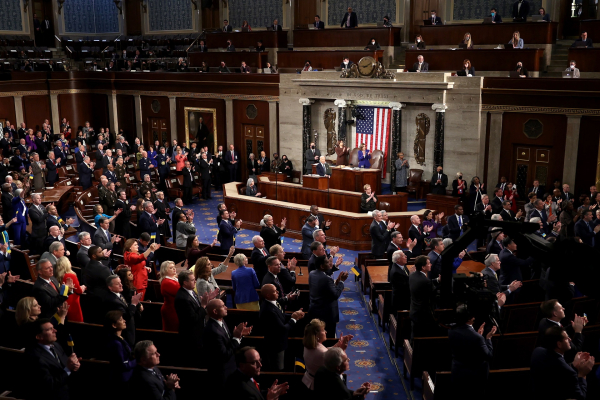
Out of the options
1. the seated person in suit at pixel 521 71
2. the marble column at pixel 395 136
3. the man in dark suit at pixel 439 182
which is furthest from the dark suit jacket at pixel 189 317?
the seated person in suit at pixel 521 71

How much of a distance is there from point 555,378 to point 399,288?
313cm

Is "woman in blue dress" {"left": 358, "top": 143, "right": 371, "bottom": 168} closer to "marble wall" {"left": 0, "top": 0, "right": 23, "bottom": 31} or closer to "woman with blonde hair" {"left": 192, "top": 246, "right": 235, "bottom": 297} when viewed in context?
"woman with blonde hair" {"left": 192, "top": 246, "right": 235, "bottom": 297}

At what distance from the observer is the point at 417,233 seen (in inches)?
403

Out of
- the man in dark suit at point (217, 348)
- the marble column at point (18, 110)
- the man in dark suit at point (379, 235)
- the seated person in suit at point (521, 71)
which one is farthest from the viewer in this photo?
the marble column at point (18, 110)

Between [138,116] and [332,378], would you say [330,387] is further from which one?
[138,116]

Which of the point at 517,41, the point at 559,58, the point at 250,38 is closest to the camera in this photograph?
the point at 517,41

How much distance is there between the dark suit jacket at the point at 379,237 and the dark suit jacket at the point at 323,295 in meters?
3.40

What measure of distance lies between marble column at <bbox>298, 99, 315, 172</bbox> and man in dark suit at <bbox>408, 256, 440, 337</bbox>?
11.8 metres

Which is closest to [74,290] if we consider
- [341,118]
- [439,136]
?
[439,136]

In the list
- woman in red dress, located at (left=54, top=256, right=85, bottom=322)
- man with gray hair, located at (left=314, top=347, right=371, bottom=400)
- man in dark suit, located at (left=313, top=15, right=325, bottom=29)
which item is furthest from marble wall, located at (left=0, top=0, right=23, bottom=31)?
man with gray hair, located at (left=314, top=347, right=371, bottom=400)

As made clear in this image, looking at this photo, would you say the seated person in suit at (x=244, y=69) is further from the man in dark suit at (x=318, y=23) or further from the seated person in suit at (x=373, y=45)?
the seated person in suit at (x=373, y=45)

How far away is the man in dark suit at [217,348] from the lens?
514 cm

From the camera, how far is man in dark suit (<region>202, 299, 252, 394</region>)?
16.9ft

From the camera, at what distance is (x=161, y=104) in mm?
22188
